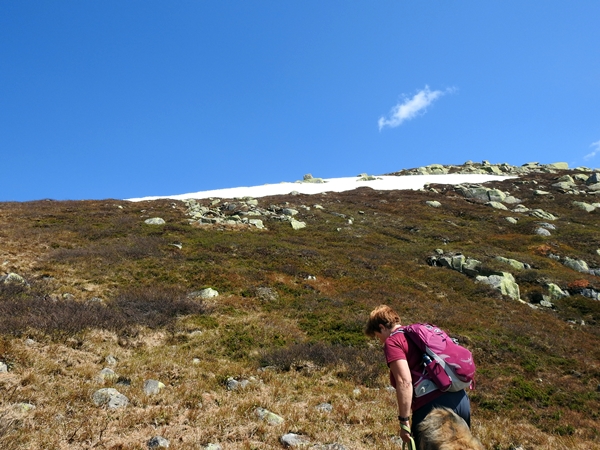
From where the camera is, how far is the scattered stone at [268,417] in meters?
7.02

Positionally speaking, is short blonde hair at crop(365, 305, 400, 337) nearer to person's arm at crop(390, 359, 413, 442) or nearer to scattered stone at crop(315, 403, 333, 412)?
person's arm at crop(390, 359, 413, 442)

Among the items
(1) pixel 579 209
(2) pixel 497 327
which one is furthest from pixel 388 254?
(1) pixel 579 209

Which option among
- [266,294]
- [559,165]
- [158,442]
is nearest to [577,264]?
[266,294]

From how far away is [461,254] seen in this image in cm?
2639

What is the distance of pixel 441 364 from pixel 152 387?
20.7 ft

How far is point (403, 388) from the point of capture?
390 centimetres

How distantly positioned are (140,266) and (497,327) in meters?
16.5

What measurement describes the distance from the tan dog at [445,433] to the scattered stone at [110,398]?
5.58 metres

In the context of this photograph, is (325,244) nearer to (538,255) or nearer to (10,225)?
(538,255)

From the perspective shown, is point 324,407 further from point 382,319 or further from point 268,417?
point 382,319

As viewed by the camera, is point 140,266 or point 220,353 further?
point 140,266

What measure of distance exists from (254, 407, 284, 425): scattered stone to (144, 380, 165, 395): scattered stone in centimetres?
215

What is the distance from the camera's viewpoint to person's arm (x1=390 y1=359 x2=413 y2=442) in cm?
387

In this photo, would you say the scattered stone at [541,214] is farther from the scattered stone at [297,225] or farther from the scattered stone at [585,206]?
the scattered stone at [297,225]
